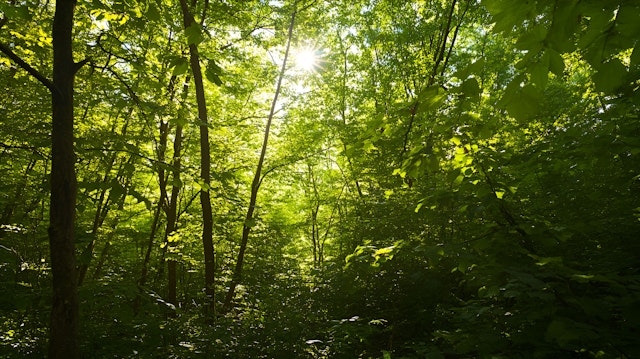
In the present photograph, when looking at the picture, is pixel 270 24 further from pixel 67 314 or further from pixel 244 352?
pixel 67 314

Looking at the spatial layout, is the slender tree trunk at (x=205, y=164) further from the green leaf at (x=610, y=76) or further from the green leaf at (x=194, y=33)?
the green leaf at (x=610, y=76)

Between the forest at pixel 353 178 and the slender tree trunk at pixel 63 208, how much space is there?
0.01 metres

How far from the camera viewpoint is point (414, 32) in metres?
12.1

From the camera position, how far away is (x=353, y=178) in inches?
398

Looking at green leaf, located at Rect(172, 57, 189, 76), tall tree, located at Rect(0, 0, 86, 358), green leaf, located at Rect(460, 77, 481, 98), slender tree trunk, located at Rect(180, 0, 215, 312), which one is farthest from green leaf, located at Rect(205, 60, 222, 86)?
slender tree trunk, located at Rect(180, 0, 215, 312)

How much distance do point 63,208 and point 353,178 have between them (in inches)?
325

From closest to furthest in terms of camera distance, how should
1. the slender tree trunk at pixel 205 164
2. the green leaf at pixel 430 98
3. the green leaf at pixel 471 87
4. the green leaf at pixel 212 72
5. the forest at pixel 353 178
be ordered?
the green leaf at pixel 471 87, the green leaf at pixel 430 98, the forest at pixel 353 178, the green leaf at pixel 212 72, the slender tree trunk at pixel 205 164

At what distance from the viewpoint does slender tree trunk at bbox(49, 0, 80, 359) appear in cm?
223

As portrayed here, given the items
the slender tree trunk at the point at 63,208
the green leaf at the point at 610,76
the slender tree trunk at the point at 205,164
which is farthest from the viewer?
the slender tree trunk at the point at 205,164

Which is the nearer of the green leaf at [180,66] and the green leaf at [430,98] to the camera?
the green leaf at [430,98]

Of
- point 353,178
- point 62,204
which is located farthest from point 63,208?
point 353,178

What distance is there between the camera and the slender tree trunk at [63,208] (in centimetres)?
223

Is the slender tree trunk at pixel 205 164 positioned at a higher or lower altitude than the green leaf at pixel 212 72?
higher

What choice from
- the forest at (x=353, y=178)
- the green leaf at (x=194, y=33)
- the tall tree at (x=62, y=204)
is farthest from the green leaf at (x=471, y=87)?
the tall tree at (x=62, y=204)
